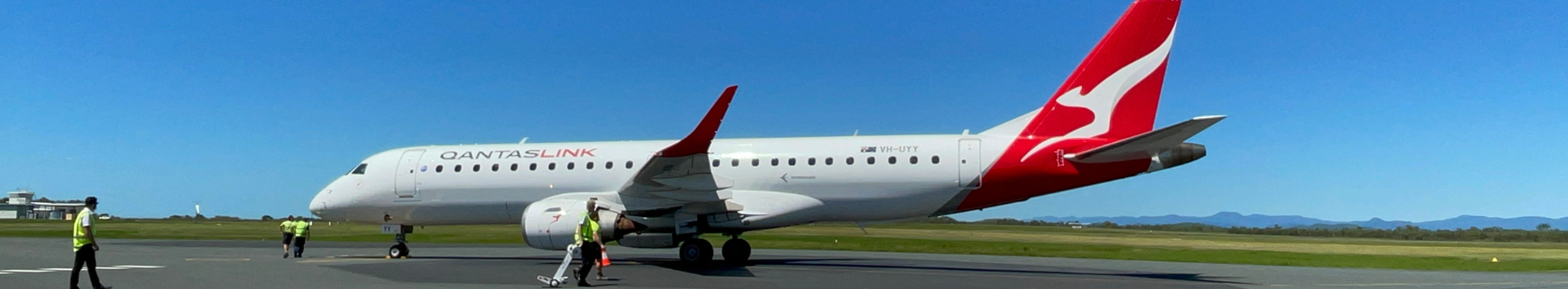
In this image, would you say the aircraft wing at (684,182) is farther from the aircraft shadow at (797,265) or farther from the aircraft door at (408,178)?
the aircraft door at (408,178)

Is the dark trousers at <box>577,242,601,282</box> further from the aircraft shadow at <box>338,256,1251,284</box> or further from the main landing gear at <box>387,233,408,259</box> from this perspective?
the main landing gear at <box>387,233,408,259</box>

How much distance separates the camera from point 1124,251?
29.9m

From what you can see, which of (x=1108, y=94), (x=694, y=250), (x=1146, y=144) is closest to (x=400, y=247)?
(x=694, y=250)

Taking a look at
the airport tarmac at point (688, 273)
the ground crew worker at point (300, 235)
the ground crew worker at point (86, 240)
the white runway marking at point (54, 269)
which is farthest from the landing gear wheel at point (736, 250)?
the ground crew worker at point (86, 240)

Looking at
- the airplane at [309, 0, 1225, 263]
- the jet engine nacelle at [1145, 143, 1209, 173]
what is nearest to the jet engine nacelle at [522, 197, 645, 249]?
the airplane at [309, 0, 1225, 263]

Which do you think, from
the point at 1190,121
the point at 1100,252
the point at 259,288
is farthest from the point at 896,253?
the point at 259,288

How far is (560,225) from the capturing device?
16.4m

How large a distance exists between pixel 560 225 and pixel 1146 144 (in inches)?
347

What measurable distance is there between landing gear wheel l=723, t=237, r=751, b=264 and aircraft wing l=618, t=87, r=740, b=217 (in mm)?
1277

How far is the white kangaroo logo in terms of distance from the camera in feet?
53.9

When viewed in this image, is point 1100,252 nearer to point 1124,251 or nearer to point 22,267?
point 1124,251

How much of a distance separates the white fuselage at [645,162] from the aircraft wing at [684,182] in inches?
39.3

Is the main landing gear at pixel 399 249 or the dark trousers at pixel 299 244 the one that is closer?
the main landing gear at pixel 399 249

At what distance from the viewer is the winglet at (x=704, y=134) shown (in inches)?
557
